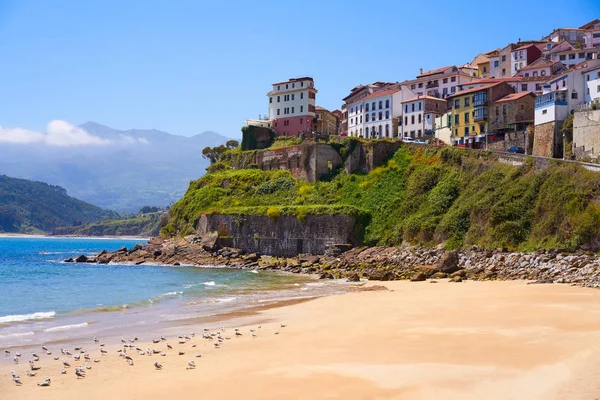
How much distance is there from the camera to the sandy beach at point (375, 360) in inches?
567

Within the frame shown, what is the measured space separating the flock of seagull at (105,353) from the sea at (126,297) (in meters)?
2.58

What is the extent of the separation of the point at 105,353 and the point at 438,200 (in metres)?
40.6

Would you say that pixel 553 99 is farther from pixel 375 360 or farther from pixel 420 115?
pixel 375 360

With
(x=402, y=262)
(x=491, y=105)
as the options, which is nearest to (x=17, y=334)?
(x=402, y=262)

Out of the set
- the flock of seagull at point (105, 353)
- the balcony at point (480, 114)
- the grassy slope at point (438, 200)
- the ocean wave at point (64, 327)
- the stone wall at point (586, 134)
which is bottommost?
the ocean wave at point (64, 327)

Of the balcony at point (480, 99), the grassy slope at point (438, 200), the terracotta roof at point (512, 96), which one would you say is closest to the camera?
the grassy slope at point (438, 200)

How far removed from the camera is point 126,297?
3650 cm

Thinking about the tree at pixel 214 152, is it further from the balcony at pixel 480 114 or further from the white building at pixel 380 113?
the balcony at pixel 480 114

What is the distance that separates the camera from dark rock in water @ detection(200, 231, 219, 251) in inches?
2657

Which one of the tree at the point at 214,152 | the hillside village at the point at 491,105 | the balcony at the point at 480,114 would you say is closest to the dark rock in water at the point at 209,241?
the hillside village at the point at 491,105

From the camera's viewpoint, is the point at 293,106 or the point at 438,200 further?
the point at 293,106

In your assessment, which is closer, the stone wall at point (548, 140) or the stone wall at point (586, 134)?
the stone wall at point (586, 134)

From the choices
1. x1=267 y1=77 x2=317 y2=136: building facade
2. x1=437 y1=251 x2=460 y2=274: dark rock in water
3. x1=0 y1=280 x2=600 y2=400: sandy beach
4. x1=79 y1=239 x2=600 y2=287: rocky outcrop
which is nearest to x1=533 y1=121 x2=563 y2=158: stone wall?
x1=79 y1=239 x2=600 y2=287: rocky outcrop

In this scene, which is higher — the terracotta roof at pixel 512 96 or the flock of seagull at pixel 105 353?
the terracotta roof at pixel 512 96
